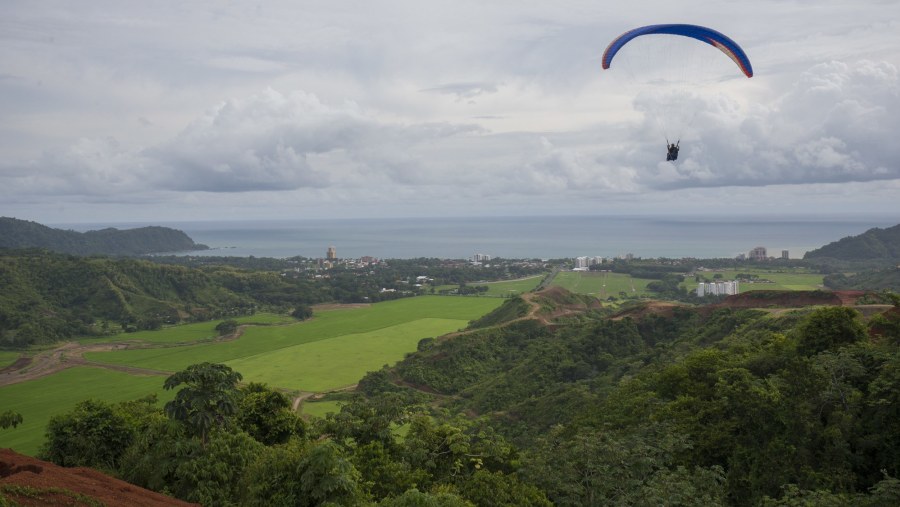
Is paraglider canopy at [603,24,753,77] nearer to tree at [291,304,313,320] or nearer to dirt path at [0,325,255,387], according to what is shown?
dirt path at [0,325,255,387]

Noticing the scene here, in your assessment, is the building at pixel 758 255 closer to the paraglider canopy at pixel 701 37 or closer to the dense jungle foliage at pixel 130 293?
the dense jungle foliage at pixel 130 293

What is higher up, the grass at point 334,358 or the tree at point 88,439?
the tree at point 88,439

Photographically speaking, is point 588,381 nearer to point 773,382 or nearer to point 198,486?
point 773,382

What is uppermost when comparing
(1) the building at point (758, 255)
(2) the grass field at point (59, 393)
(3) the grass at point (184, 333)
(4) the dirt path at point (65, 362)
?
(1) the building at point (758, 255)

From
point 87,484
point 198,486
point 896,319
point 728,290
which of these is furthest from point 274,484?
point 728,290

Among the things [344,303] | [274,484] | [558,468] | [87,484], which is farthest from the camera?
[344,303]

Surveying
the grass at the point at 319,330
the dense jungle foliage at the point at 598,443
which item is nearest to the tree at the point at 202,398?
the dense jungle foliage at the point at 598,443

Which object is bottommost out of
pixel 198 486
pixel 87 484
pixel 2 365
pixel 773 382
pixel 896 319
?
pixel 2 365

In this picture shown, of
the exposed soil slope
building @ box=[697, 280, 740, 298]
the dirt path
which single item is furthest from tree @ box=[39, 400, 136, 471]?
building @ box=[697, 280, 740, 298]
